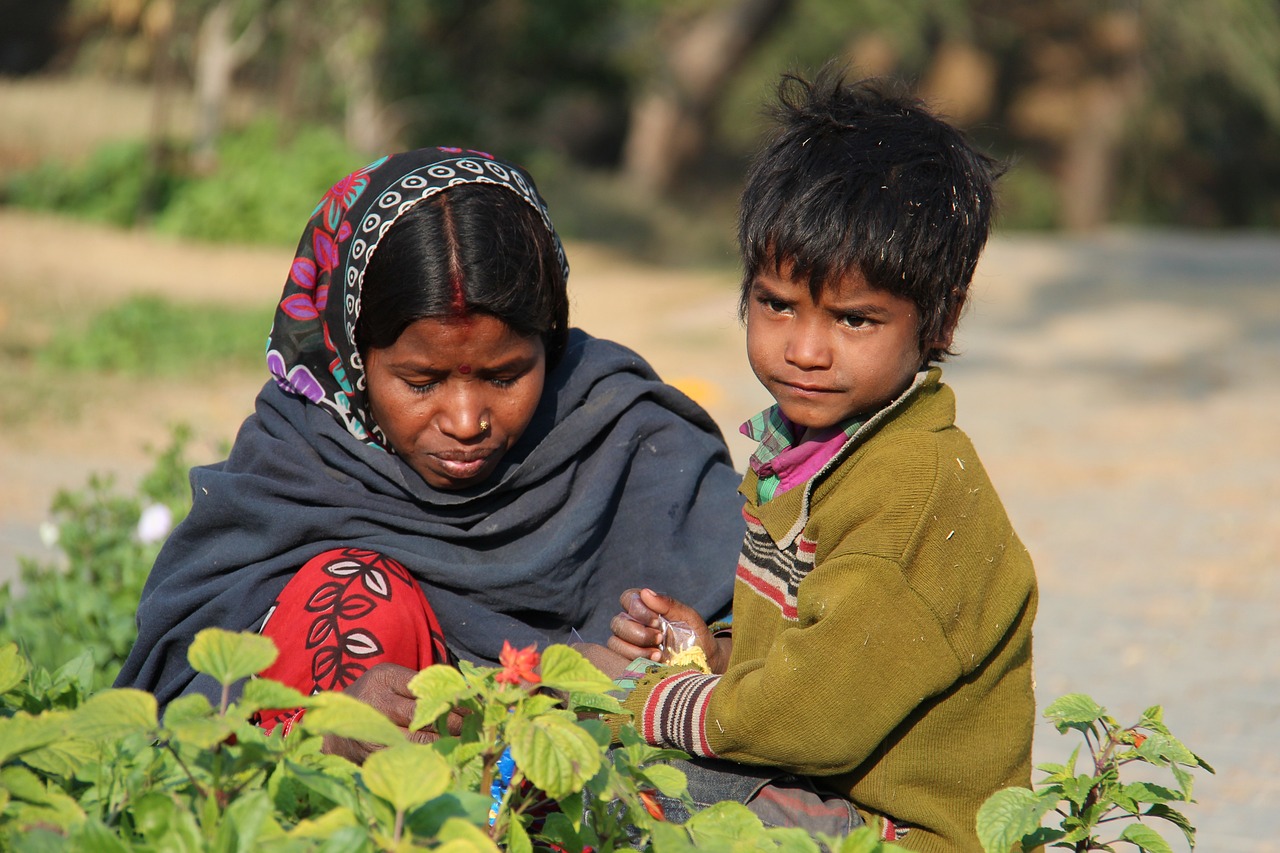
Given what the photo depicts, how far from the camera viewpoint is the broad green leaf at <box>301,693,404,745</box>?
1.26 m

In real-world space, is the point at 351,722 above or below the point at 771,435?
below

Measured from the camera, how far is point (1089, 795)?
167cm

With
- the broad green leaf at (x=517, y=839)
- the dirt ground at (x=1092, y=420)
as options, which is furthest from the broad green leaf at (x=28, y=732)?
the dirt ground at (x=1092, y=420)

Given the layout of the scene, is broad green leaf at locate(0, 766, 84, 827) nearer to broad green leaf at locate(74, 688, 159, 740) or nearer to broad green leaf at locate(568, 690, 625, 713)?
broad green leaf at locate(74, 688, 159, 740)

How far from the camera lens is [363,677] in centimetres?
208

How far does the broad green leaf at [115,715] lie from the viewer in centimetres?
125

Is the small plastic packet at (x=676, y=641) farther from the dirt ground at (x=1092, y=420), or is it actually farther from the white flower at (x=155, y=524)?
the dirt ground at (x=1092, y=420)

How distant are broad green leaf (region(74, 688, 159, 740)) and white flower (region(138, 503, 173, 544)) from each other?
2148mm

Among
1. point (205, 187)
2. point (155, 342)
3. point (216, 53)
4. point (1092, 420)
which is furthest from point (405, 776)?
point (216, 53)

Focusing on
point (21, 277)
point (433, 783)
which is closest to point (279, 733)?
point (433, 783)

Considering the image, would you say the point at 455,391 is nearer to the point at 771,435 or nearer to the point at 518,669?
the point at 771,435

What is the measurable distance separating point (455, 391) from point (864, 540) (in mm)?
A: 852

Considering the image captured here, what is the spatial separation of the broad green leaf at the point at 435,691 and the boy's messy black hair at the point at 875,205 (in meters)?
0.87

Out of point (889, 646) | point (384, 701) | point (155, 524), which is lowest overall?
point (155, 524)
